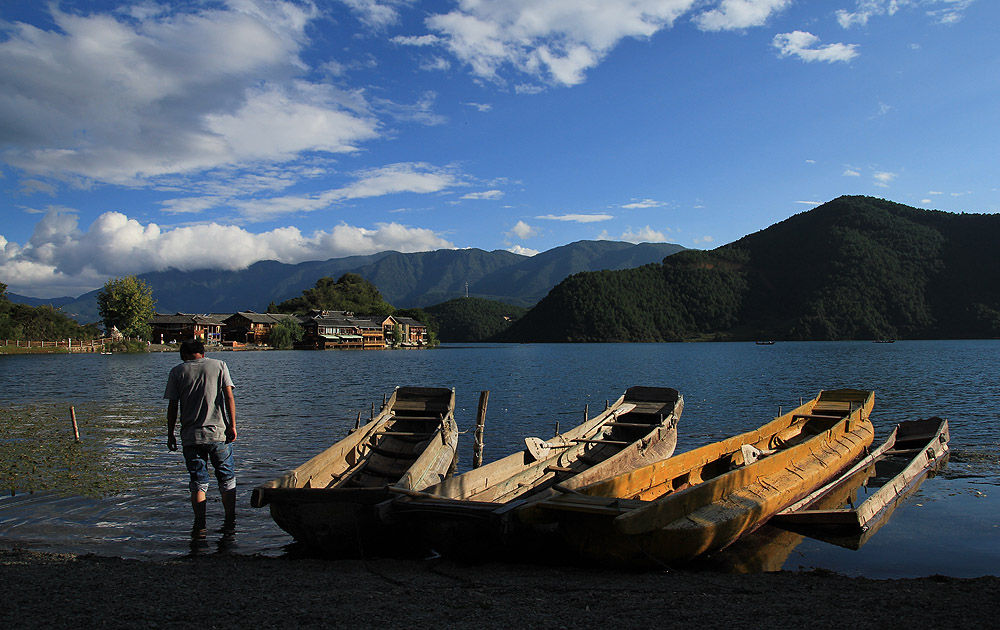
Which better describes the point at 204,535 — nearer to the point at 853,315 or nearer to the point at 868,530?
the point at 868,530

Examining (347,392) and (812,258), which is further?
(812,258)

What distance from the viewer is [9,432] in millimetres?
19797

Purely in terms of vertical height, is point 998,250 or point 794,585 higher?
point 998,250

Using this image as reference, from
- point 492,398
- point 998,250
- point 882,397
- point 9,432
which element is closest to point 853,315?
point 998,250

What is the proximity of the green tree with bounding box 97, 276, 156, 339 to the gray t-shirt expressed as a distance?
9285 centimetres

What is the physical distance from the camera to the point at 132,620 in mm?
5711

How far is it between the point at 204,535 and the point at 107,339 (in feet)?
328

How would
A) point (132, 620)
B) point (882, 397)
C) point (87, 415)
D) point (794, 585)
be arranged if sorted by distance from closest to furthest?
point (132, 620) → point (794, 585) → point (87, 415) → point (882, 397)

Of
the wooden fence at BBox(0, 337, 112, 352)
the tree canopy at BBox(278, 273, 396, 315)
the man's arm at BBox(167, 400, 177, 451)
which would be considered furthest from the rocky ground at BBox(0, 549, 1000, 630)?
the tree canopy at BBox(278, 273, 396, 315)

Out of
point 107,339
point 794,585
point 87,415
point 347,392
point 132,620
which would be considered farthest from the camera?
point 107,339

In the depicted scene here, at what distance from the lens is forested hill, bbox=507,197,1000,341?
14838 cm

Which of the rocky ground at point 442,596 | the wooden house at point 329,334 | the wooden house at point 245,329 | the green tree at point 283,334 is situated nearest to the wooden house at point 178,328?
the wooden house at point 245,329

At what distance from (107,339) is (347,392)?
2950 inches

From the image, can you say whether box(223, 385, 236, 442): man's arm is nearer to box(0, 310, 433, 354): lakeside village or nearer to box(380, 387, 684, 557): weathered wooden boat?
box(380, 387, 684, 557): weathered wooden boat
